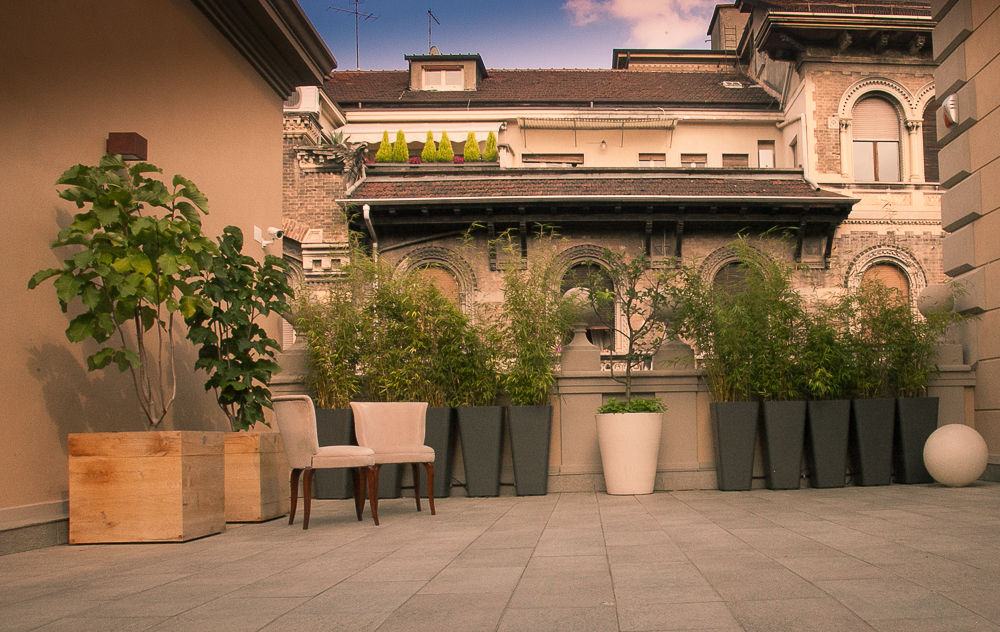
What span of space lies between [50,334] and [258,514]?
1.79m

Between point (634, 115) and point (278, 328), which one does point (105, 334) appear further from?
point (634, 115)

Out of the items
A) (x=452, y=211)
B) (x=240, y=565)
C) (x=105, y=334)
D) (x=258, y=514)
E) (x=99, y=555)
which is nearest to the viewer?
(x=240, y=565)

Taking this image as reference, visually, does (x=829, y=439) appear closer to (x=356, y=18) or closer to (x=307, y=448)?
(x=307, y=448)

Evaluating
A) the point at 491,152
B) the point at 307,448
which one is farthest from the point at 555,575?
the point at 491,152

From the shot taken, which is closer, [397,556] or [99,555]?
[397,556]

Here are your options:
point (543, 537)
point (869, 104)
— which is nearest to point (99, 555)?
point (543, 537)

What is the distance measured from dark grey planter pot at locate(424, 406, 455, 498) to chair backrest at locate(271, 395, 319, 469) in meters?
1.70

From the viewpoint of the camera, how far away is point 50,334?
4.91 meters

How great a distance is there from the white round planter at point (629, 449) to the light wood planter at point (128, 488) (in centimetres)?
336

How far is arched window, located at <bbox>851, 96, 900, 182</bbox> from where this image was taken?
17.0 meters

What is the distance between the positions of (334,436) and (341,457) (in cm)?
172

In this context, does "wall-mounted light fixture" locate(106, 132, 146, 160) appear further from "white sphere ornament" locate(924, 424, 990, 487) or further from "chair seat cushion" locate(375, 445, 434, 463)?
"white sphere ornament" locate(924, 424, 990, 487)

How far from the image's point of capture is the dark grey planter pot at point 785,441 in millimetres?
6965

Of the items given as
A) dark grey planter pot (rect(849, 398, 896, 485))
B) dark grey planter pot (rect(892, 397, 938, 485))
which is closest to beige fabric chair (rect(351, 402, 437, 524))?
dark grey planter pot (rect(849, 398, 896, 485))
